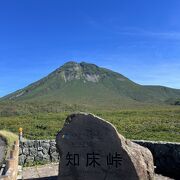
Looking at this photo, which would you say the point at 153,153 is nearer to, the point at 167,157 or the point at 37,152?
the point at 167,157

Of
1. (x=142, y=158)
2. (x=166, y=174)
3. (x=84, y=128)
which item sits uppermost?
(x=84, y=128)

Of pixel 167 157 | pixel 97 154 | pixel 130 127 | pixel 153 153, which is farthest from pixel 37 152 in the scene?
pixel 130 127

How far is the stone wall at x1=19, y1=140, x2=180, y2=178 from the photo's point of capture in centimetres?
1428

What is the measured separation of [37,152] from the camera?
16.7 metres

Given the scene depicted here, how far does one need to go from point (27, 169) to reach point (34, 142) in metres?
1.87

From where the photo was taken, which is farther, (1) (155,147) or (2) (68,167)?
(1) (155,147)

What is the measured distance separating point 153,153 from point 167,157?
668mm

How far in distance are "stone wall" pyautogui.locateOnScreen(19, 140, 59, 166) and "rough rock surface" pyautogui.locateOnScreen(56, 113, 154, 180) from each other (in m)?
5.32

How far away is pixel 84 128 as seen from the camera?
445 inches

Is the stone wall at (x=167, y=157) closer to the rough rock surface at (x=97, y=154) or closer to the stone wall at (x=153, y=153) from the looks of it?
the stone wall at (x=153, y=153)

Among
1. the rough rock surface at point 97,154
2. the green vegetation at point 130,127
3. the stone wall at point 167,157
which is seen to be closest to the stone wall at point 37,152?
the stone wall at point 167,157

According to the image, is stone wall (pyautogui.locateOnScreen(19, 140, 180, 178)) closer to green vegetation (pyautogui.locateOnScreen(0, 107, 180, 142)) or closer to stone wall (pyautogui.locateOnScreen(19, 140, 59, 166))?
stone wall (pyautogui.locateOnScreen(19, 140, 59, 166))

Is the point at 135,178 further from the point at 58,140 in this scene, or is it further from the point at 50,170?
the point at 50,170

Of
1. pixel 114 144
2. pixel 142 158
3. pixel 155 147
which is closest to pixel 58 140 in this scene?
pixel 114 144
